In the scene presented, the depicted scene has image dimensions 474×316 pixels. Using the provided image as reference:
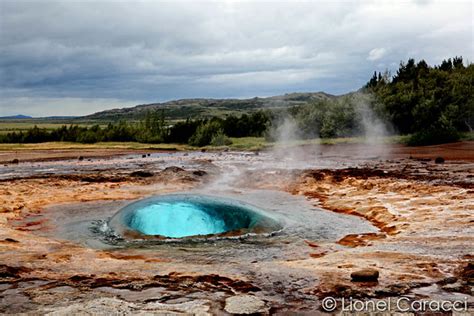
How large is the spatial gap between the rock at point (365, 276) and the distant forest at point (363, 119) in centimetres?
2910

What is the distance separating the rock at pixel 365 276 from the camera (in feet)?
16.2

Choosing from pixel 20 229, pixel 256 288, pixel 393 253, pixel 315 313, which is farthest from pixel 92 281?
pixel 20 229

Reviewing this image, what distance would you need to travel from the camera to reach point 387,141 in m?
35.3

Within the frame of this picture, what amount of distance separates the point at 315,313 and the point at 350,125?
38528mm

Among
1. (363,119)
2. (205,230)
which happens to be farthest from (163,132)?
(205,230)

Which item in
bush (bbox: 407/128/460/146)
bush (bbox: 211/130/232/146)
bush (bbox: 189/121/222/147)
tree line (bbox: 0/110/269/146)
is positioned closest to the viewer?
bush (bbox: 407/128/460/146)

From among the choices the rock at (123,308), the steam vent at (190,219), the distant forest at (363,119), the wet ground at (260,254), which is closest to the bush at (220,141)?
the distant forest at (363,119)

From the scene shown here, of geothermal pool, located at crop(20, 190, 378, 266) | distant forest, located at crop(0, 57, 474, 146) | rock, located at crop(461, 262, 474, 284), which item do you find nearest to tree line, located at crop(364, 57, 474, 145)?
Result: distant forest, located at crop(0, 57, 474, 146)

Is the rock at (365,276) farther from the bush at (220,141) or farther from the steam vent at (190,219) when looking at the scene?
the bush at (220,141)

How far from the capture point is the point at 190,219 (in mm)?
8453

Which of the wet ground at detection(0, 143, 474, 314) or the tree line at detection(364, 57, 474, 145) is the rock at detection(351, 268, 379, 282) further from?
the tree line at detection(364, 57, 474, 145)

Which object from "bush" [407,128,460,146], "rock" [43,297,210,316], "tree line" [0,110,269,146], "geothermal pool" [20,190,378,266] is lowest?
"geothermal pool" [20,190,378,266]

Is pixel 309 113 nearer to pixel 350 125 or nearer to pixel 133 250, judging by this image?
pixel 350 125

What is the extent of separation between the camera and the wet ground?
4543 millimetres
